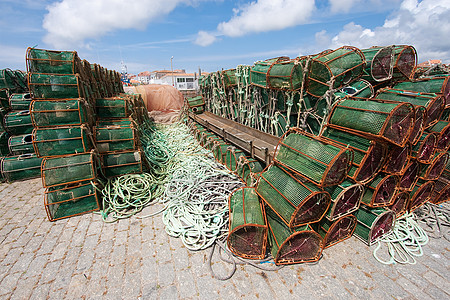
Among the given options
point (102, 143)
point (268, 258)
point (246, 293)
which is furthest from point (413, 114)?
point (102, 143)

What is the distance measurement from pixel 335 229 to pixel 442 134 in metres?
3.70

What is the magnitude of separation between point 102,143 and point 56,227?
2550 millimetres

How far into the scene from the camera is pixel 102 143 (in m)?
6.35

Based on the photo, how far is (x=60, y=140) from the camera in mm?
5492

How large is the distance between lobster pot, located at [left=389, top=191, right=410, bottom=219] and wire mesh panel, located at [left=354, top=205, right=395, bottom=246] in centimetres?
40

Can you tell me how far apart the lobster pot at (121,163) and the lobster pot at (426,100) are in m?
7.19

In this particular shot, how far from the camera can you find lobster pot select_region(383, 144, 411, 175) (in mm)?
4051

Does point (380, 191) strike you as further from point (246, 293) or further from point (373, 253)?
point (246, 293)

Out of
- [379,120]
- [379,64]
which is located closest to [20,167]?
[379,120]

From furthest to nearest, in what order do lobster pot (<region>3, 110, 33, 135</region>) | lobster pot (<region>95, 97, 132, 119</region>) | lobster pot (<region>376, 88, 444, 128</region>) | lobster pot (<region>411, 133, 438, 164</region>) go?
lobster pot (<region>3, 110, 33, 135</region>), lobster pot (<region>95, 97, 132, 119</region>), lobster pot (<region>411, 133, 438, 164</region>), lobster pot (<region>376, 88, 444, 128</region>)

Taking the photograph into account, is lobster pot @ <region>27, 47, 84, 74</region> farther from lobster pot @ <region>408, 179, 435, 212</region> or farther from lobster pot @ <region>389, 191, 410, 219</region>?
lobster pot @ <region>408, 179, 435, 212</region>

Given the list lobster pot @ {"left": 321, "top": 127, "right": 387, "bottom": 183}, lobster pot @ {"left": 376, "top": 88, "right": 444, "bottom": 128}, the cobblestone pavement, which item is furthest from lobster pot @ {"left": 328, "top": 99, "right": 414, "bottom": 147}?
the cobblestone pavement

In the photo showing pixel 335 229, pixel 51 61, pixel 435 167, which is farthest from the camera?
pixel 51 61

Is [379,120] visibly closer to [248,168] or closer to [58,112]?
[248,168]
